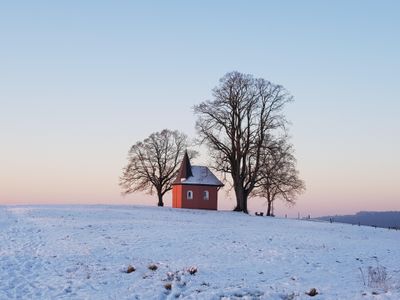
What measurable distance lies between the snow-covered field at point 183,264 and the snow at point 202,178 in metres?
27.6

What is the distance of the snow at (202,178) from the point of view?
5684cm

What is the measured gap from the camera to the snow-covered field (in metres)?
14.0

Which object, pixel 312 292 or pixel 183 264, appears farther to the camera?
pixel 183 264

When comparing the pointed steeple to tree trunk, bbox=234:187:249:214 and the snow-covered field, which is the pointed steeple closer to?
tree trunk, bbox=234:187:249:214

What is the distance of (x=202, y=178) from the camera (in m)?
57.5

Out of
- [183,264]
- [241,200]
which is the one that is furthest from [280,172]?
[183,264]

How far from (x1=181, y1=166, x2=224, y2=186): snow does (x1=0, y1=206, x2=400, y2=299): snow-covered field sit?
27551 millimetres

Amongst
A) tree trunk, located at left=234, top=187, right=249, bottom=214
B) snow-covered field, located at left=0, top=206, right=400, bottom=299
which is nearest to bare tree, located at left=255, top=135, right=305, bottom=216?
tree trunk, located at left=234, top=187, right=249, bottom=214

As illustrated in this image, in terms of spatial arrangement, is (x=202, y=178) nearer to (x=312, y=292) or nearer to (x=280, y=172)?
(x=280, y=172)

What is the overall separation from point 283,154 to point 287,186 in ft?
15.6

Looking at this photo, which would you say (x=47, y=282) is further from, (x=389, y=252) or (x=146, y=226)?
(x=389, y=252)

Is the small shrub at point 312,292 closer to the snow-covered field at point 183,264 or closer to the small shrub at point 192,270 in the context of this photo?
the snow-covered field at point 183,264

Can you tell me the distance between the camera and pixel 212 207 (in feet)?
186

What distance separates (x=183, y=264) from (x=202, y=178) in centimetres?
3968
